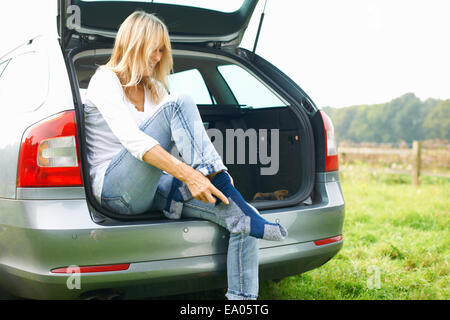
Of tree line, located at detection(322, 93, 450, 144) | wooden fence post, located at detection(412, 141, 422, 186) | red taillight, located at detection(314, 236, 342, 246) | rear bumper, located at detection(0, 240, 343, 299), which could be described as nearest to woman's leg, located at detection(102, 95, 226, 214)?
rear bumper, located at detection(0, 240, 343, 299)

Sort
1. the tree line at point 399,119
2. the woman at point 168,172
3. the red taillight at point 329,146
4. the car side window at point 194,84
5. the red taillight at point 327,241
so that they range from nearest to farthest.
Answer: the woman at point 168,172, the red taillight at point 327,241, the red taillight at point 329,146, the car side window at point 194,84, the tree line at point 399,119

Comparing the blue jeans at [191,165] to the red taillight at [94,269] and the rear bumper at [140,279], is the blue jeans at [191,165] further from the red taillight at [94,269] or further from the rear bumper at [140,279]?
the red taillight at [94,269]

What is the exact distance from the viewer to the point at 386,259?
270 centimetres

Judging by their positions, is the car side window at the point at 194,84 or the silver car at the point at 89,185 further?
the car side window at the point at 194,84

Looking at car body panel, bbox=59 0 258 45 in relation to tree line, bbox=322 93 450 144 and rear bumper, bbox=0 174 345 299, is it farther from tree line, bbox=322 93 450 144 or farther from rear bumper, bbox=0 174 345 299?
tree line, bbox=322 93 450 144

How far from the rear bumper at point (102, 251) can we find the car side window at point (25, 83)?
40 cm

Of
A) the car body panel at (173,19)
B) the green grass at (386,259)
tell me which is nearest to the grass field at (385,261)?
the green grass at (386,259)

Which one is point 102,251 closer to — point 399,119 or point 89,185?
point 89,185

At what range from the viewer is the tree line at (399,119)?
50.6ft

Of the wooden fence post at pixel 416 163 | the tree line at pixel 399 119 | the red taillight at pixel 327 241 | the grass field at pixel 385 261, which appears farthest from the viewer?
the tree line at pixel 399 119

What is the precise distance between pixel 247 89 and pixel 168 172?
3.94 feet

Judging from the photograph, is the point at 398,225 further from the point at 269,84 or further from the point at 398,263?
the point at 269,84

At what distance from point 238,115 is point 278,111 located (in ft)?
1.20

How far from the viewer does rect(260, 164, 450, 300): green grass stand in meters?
2.23
